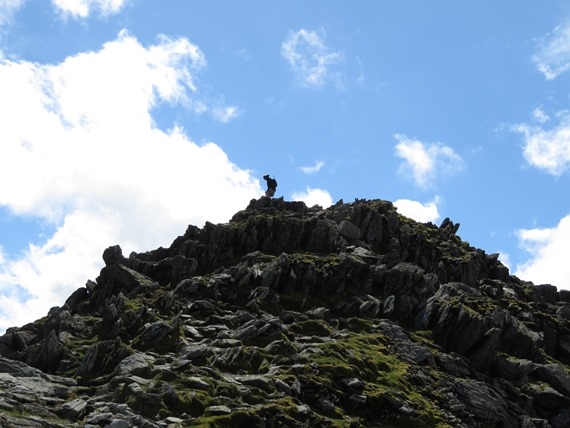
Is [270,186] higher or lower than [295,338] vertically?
higher

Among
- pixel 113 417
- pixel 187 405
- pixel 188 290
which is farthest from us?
pixel 188 290

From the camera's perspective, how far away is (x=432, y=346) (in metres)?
85.8

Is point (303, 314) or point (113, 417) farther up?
point (303, 314)

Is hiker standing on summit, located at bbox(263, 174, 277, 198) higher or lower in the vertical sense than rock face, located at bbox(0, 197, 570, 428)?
higher

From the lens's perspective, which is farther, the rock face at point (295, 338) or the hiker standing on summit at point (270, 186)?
the hiker standing on summit at point (270, 186)

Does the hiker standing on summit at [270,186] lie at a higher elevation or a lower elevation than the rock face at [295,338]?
higher

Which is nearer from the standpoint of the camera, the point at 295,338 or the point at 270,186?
the point at 295,338

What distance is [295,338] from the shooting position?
79.0 meters

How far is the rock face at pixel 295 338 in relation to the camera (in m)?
59.3

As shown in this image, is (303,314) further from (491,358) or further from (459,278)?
(459,278)

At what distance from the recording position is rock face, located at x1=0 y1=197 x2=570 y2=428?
194 ft

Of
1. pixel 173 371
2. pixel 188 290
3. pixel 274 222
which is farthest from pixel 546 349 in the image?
pixel 173 371

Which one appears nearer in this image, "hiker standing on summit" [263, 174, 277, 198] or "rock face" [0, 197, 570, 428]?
"rock face" [0, 197, 570, 428]

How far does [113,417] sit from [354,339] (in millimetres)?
36571
